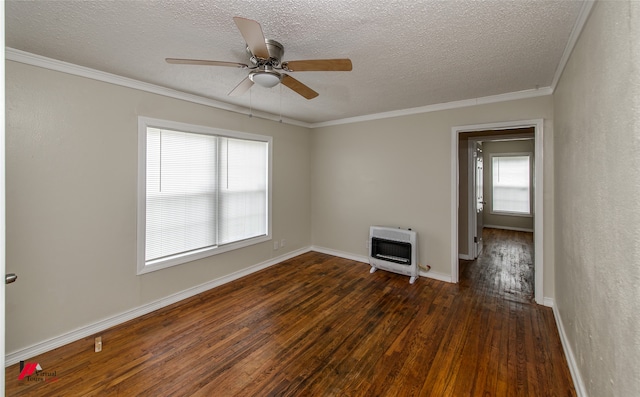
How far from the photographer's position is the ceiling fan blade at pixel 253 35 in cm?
134

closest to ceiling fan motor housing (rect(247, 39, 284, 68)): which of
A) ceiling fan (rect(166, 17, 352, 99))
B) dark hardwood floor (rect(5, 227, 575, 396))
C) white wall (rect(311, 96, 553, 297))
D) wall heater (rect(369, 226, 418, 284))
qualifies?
ceiling fan (rect(166, 17, 352, 99))

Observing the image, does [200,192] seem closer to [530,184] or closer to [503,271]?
[503,271]

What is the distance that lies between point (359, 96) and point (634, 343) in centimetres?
299

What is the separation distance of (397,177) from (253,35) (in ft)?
10.2

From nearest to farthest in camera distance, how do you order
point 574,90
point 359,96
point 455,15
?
point 455,15, point 574,90, point 359,96

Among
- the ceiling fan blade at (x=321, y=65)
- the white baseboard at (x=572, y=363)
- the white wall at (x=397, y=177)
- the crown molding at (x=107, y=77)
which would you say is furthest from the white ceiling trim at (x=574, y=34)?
the crown molding at (x=107, y=77)

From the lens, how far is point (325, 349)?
2.27 metres

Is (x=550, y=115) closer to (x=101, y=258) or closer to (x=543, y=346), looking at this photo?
(x=543, y=346)

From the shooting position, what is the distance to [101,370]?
2.03 metres

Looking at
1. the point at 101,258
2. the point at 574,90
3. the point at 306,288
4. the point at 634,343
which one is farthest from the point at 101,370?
the point at 574,90

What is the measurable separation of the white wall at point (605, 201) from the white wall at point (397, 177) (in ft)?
3.95

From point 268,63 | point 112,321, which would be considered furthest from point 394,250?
point 112,321

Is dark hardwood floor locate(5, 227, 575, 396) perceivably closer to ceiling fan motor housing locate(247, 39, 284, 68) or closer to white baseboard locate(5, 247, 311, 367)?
white baseboard locate(5, 247, 311, 367)
